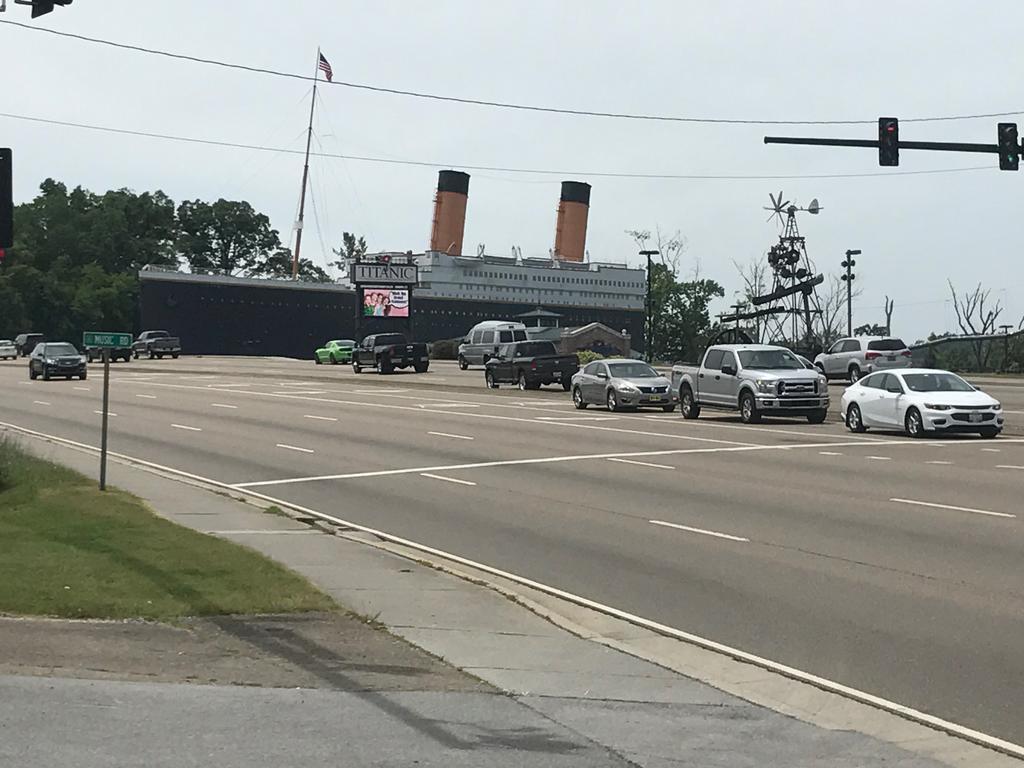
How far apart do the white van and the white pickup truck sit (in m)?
29.6

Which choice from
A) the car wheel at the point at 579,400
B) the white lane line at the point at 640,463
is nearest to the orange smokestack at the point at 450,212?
the car wheel at the point at 579,400

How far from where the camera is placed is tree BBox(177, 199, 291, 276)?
16288cm

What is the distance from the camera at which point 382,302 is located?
307ft

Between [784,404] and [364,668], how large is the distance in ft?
81.9

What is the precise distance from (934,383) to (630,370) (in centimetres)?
1122

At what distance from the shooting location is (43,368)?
188 ft

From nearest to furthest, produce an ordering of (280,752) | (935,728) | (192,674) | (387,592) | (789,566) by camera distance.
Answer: (280,752)
(935,728)
(192,674)
(387,592)
(789,566)

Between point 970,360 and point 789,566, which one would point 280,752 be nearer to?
point 789,566

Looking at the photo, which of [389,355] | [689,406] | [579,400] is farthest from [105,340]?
[389,355]

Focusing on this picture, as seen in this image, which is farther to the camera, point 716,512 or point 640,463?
point 640,463

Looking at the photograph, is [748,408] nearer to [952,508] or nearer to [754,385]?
[754,385]

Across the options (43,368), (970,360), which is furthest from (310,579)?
(970,360)

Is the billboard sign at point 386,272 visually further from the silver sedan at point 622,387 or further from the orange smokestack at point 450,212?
the silver sedan at point 622,387

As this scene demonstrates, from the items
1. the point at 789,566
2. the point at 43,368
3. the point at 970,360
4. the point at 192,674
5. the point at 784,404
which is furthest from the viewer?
the point at 970,360
